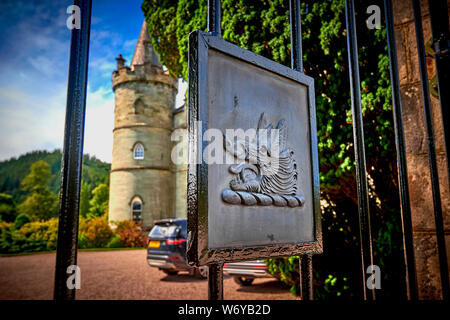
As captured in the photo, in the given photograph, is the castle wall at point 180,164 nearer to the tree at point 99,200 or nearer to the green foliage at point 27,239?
the green foliage at point 27,239

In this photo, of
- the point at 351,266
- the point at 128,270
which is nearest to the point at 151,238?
the point at 128,270

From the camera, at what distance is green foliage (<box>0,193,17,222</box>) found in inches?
880

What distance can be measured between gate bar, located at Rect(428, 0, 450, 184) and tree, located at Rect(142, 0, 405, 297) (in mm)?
2594

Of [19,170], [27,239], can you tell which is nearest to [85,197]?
[19,170]

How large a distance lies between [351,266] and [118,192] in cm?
2236

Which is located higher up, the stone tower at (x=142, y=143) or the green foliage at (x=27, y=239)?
Result: the stone tower at (x=142, y=143)

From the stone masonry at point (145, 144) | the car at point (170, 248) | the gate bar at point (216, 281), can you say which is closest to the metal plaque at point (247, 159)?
the gate bar at point (216, 281)

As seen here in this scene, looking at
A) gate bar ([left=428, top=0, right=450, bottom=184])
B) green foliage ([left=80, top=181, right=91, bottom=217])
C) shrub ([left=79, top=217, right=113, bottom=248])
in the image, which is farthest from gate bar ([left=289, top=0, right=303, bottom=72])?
green foliage ([left=80, top=181, right=91, bottom=217])

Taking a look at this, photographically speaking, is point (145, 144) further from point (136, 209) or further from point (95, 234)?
point (95, 234)

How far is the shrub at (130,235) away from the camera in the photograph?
2101 cm

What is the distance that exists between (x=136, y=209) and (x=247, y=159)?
948 inches

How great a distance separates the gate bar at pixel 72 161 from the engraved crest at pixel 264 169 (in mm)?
540

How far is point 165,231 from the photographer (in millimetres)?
8750

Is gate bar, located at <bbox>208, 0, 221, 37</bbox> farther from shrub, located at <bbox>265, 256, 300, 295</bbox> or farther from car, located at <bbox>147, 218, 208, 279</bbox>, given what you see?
car, located at <bbox>147, 218, 208, 279</bbox>
